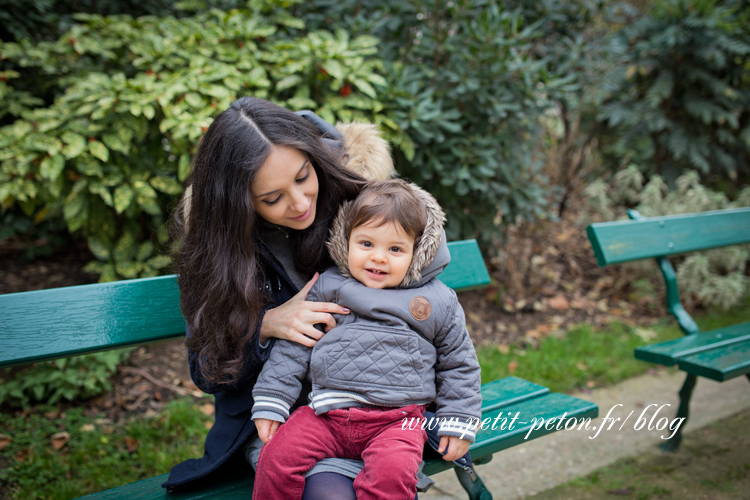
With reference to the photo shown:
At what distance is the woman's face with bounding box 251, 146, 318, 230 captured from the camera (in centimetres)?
171

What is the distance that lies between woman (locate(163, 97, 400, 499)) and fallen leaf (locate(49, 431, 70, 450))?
1.33 metres

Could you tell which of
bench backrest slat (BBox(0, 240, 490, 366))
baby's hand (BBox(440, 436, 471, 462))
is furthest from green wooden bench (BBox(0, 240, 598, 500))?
baby's hand (BBox(440, 436, 471, 462))

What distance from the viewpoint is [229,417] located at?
6.11 ft

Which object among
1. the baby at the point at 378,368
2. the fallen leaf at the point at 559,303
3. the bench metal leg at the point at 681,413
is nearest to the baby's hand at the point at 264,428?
the baby at the point at 378,368

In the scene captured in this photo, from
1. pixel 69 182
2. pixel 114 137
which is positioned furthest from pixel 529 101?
pixel 69 182

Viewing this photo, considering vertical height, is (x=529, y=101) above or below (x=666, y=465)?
above

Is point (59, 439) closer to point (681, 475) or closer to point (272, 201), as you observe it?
point (272, 201)

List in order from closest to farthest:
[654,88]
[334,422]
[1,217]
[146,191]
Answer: [334,422], [146,191], [1,217], [654,88]

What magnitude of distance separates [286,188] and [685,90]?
5.40m

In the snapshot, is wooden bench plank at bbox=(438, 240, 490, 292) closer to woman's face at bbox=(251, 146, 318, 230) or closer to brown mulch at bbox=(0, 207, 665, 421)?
woman's face at bbox=(251, 146, 318, 230)

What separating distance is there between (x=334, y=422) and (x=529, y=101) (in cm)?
282

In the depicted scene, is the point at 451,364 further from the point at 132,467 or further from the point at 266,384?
the point at 132,467

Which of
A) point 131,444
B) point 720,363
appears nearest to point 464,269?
point 720,363

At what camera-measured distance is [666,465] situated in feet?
9.04
